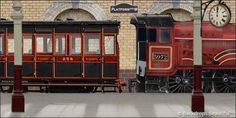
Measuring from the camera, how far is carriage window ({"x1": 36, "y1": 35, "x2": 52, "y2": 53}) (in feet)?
82.5

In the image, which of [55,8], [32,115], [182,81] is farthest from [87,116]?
[55,8]

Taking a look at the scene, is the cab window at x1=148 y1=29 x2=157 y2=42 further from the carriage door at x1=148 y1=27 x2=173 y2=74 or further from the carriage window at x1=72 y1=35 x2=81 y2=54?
the carriage window at x1=72 y1=35 x2=81 y2=54

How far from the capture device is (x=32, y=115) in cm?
1580

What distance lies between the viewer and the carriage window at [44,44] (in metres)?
25.2

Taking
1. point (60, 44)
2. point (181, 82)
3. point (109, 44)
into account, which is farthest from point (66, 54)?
point (181, 82)

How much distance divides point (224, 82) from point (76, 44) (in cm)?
685

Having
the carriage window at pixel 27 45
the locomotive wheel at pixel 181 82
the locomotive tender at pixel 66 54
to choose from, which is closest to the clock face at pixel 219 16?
the locomotive wheel at pixel 181 82

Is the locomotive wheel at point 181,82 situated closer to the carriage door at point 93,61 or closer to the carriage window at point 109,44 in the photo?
the carriage window at point 109,44

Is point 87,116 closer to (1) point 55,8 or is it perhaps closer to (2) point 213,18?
(2) point 213,18

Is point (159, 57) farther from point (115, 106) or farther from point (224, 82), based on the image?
point (115, 106)

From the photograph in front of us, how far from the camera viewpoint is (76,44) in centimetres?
2523

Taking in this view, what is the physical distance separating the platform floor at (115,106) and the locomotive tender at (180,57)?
3.31 meters

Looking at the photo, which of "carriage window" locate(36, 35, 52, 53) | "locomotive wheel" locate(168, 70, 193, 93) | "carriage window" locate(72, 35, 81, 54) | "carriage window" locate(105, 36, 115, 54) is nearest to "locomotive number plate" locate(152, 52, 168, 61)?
"locomotive wheel" locate(168, 70, 193, 93)

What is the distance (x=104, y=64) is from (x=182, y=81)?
11.9 ft
